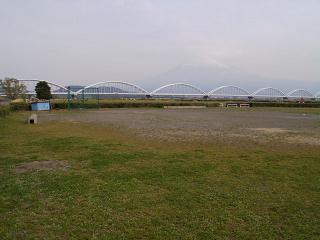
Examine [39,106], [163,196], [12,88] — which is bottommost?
[163,196]

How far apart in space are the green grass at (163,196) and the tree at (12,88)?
41.2m

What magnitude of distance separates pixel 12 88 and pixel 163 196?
4698 centimetres

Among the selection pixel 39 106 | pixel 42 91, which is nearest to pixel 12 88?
pixel 42 91

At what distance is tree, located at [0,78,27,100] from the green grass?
41.2 m

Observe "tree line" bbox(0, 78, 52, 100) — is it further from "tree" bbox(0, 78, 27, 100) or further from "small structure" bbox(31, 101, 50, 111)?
"small structure" bbox(31, 101, 50, 111)

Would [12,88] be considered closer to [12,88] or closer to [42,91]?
[12,88]

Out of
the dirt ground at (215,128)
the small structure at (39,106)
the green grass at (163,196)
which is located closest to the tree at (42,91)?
the small structure at (39,106)

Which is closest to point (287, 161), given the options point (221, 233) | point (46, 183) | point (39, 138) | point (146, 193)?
point (146, 193)

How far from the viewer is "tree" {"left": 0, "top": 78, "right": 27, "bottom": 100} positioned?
46406 mm

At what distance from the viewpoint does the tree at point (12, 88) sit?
4641 cm

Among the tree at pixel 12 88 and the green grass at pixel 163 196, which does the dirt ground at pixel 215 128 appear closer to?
the green grass at pixel 163 196

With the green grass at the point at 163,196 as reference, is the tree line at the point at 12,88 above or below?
above

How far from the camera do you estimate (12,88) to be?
155 ft

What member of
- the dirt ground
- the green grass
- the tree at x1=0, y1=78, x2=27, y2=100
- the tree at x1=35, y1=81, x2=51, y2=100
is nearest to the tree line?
the tree at x1=0, y1=78, x2=27, y2=100
